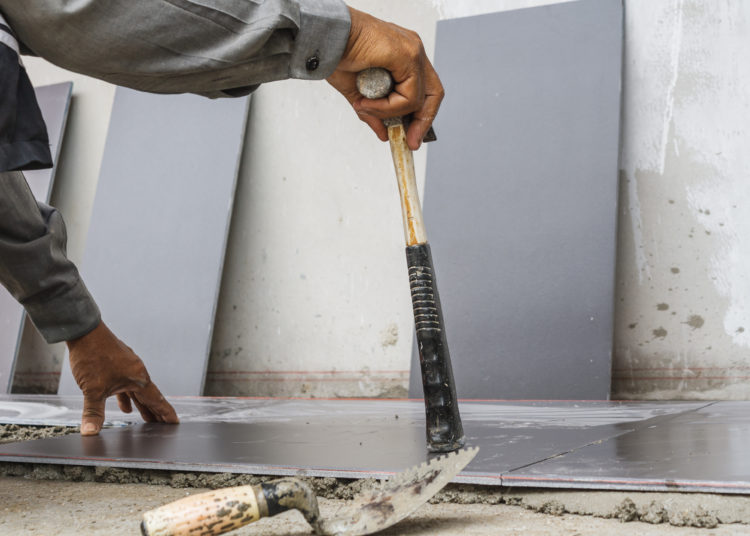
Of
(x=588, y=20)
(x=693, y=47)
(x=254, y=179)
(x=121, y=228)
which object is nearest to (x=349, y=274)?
(x=254, y=179)

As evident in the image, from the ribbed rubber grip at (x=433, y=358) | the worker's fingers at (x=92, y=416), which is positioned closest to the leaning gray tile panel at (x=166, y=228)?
the worker's fingers at (x=92, y=416)

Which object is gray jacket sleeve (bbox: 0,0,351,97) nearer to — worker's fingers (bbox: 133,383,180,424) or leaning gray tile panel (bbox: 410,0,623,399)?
worker's fingers (bbox: 133,383,180,424)

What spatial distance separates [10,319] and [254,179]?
1.70 meters

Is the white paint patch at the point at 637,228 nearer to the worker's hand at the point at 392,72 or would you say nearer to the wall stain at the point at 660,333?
the wall stain at the point at 660,333

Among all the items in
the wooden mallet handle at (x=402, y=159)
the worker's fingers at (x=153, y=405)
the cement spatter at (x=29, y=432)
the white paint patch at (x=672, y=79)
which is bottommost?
the cement spatter at (x=29, y=432)

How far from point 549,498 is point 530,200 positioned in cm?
228

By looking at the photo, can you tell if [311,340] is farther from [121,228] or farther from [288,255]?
[121,228]

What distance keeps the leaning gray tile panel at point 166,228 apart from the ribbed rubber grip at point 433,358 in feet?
8.36

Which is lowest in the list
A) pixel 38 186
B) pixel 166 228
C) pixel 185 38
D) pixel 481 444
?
pixel 481 444

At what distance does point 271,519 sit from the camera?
108 cm

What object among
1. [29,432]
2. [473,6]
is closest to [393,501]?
[29,432]

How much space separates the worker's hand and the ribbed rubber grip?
0.25 meters

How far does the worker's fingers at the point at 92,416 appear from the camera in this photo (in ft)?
6.02

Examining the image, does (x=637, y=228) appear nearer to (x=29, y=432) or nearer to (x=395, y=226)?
(x=395, y=226)
